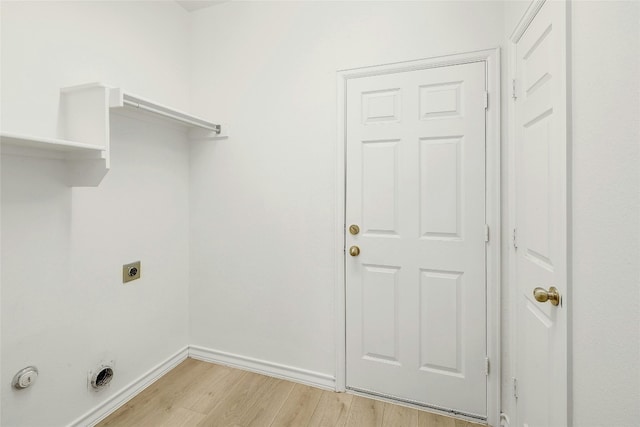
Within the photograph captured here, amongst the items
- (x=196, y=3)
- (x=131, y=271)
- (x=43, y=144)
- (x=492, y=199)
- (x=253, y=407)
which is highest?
(x=196, y=3)

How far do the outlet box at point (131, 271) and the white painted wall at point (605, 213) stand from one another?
2.21 m

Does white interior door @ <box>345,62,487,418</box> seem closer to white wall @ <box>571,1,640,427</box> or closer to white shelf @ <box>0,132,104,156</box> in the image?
white wall @ <box>571,1,640,427</box>

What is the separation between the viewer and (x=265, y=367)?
7.06ft

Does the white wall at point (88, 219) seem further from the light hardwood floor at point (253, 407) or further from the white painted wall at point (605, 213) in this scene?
the white painted wall at point (605, 213)

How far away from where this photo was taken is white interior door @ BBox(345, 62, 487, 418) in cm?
169

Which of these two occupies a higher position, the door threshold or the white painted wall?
the white painted wall

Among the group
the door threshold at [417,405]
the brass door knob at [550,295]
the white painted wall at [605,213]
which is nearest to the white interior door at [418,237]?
the door threshold at [417,405]

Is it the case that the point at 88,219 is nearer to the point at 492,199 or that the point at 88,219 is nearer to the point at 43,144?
the point at 43,144

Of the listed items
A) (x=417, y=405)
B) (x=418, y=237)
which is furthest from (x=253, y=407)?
(x=418, y=237)

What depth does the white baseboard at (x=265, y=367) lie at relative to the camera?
1998mm

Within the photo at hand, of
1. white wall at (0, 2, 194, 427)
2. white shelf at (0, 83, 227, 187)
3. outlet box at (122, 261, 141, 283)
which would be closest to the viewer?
white wall at (0, 2, 194, 427)

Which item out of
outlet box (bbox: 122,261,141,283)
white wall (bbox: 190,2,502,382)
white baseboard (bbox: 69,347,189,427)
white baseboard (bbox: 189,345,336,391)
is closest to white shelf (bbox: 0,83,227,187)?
outlet box (bbox: 122,261,141,283)

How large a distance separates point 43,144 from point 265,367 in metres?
1.84

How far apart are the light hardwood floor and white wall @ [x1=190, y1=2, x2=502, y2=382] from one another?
19cm
